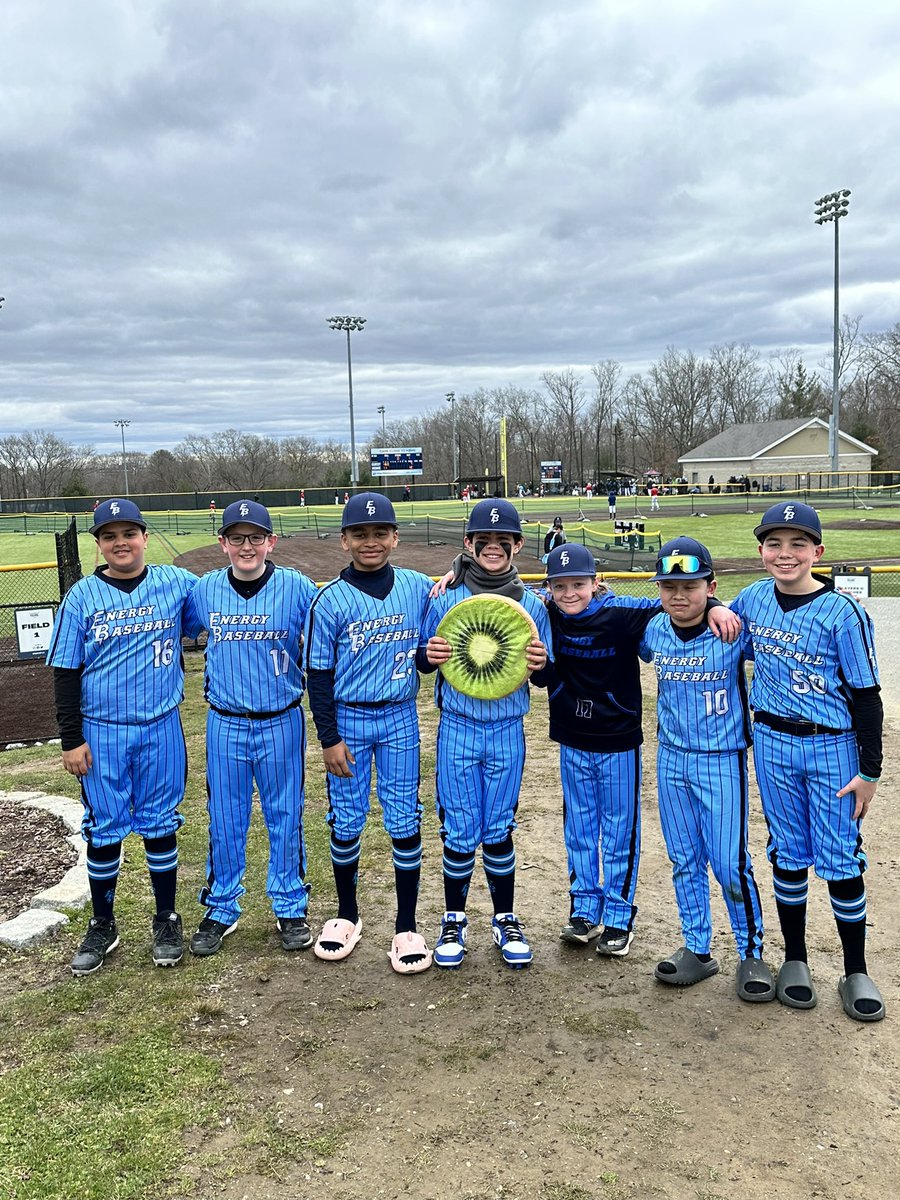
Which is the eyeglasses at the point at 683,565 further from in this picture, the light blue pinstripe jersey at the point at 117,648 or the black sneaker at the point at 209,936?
the black sneaker at the point at 209,936

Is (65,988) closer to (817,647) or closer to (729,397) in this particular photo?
(817,647)

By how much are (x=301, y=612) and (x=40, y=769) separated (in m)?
4.38

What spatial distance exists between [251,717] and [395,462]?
6983 cm

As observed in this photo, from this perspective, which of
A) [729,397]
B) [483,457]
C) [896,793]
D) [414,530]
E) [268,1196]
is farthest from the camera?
[483,457]

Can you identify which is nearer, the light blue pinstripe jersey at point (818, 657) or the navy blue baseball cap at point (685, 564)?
the light blue pinstripe jersey at point (818, 657)

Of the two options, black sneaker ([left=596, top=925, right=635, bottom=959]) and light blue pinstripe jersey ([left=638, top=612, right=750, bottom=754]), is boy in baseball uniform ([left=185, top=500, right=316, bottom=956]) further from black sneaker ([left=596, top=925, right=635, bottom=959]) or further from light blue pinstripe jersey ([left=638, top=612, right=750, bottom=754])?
light blue pinstripe jersey ([left=638, top=612, right=750, bottom=754])

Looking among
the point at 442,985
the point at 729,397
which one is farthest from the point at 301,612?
the point at 729,397

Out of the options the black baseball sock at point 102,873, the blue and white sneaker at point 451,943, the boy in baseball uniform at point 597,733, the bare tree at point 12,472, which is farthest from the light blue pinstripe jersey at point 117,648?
the bare tree at point 12,472

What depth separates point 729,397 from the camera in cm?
9056

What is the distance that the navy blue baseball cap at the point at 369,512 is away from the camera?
163 inches

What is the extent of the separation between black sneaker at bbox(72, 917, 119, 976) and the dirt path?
68cm

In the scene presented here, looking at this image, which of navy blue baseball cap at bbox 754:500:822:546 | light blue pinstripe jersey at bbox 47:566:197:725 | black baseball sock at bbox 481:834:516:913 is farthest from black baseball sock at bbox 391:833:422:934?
navy blue baseball cap at bbox 754:500:822:546

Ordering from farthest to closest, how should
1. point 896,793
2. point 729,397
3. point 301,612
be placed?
1. point 729,397
2. point 896,793
3. point 301,612

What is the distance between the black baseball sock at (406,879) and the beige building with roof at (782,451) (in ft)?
201
